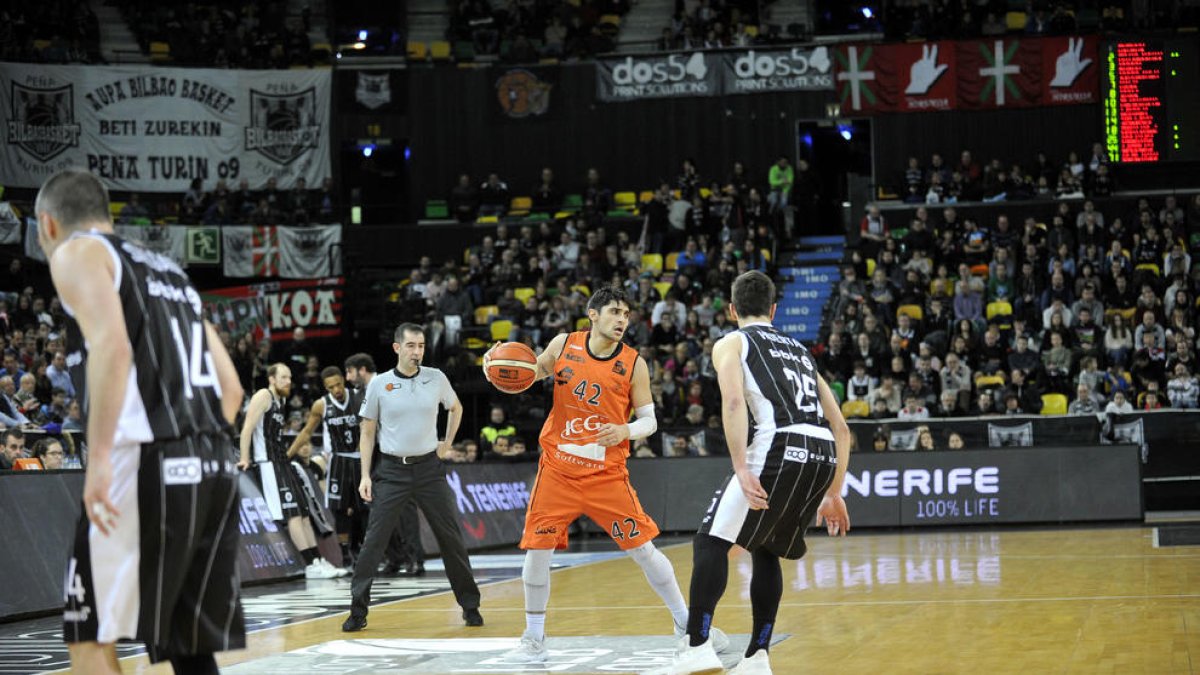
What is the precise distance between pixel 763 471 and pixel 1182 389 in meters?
16.1

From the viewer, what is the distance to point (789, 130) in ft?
110

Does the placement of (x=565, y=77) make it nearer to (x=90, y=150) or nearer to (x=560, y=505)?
(x=90, y=150)

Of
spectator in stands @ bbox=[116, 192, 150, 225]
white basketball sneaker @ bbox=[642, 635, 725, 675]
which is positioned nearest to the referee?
white basketball sneaker @ bbox=[642, 635, 725, 675]

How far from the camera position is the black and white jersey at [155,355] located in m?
4.35

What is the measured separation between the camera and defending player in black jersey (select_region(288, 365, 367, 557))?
14109 mm

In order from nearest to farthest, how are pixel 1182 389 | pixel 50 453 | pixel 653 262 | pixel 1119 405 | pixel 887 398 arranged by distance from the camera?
pixel 50 453 < pixel 1119 405 < pixel 1182 389 < pixel 887 398 < pixel 653 262

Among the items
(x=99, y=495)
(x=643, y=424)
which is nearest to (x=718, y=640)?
(x=643, y=424)

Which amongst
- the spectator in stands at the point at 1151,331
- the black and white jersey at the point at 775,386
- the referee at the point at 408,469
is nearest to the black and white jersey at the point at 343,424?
the referee at the point at 408,469

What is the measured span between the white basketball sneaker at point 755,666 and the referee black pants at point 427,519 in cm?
339

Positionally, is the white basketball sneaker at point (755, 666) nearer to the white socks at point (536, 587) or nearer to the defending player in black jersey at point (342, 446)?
the white socks at point (536, 587)

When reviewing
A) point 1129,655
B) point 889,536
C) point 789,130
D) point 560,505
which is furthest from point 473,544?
point 789,130

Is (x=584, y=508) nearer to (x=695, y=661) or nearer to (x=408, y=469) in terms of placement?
(x=695, y=661)

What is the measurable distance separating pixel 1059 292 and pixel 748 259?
5.96m

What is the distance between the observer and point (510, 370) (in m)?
8.59
